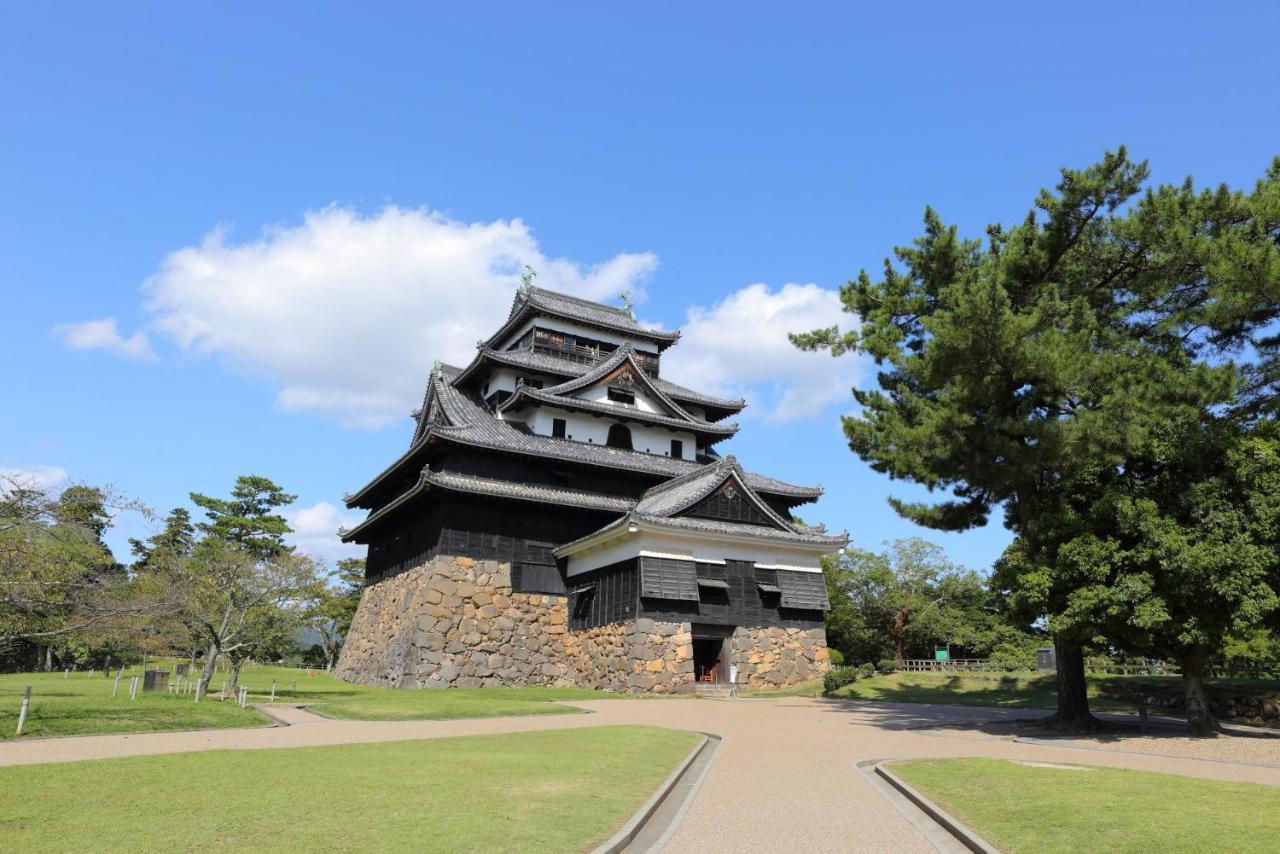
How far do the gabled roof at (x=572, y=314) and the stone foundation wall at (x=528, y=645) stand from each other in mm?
16250

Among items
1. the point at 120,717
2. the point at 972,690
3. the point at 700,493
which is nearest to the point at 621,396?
the point at 700,493

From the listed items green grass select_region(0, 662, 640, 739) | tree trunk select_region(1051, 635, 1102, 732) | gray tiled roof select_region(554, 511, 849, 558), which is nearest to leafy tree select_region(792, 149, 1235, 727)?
tree trunk select_region(1051, 635, 1102, 732)

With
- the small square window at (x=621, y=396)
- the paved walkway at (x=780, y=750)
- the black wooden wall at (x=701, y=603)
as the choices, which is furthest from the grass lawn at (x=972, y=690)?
the small square window at (x=621, y=396)

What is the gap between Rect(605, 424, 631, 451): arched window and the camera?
3888cm

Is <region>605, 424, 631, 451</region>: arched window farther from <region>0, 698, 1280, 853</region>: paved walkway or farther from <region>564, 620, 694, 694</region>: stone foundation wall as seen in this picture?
<region>0, 698, 1280, 853</region>: paved walkway

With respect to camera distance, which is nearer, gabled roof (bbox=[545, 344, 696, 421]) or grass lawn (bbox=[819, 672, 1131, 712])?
grass lawn (bbox=[819, 672, 1131, 712])

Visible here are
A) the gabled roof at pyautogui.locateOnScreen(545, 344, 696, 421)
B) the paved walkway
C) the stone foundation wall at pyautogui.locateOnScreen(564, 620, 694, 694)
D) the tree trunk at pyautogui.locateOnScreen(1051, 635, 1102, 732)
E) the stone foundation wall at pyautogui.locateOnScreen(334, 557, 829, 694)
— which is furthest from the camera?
the gabled roof at pyautogui.locateOnScreen(545, 344, 696, 421)

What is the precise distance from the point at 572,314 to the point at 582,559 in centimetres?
1690

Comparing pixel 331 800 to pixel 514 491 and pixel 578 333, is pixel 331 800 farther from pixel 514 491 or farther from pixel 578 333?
pixel 578 333

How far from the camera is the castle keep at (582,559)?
97.3 feet

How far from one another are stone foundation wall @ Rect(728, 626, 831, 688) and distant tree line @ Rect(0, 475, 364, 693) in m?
16.7

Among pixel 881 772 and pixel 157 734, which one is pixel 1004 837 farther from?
pixel 157 734

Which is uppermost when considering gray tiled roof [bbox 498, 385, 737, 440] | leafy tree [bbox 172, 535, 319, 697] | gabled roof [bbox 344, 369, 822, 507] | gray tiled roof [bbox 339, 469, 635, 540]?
gray tiled roof [bbox 498, 385, 737, 440]

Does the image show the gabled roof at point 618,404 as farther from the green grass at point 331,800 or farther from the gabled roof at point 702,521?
the green grass at point 331,800
